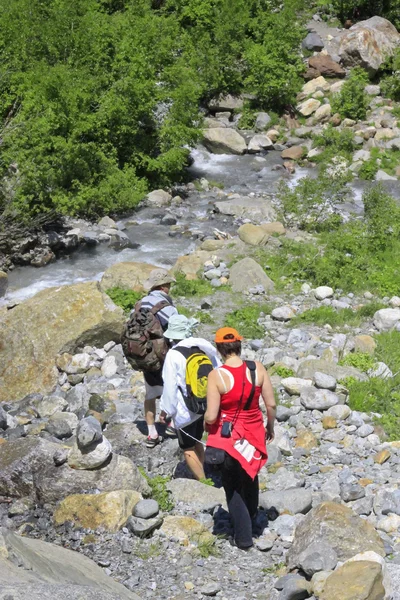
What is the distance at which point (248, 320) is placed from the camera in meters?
11.1

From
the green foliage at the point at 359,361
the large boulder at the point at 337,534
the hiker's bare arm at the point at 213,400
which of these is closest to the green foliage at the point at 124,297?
the green foliage at the point at 359,361

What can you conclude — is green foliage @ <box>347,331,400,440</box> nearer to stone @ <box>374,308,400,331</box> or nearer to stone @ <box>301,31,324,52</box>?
stone @ <box>374,308,400,331</box>

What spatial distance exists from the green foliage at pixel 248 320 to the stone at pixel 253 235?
3.14 m

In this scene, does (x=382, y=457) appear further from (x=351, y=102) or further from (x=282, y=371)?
(x=351, y=102)

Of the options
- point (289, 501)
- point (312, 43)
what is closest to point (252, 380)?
point (289, 501)

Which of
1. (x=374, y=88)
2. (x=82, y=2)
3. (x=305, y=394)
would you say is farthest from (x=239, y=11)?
(x=305, y=394)

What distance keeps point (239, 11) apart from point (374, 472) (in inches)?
885

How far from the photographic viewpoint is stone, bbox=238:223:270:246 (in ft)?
48.4

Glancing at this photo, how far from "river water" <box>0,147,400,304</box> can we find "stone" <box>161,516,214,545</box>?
848cm

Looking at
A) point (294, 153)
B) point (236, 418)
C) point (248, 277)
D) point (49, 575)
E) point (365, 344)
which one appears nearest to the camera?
point (49, 575)

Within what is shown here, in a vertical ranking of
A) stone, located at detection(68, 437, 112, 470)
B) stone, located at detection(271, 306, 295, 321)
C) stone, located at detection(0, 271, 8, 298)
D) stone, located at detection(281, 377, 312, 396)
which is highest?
stone, located at detection(68, 437, 112, 470)

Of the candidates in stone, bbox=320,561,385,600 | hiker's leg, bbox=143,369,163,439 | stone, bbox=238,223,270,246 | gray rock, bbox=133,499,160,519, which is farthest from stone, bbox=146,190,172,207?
stone, bbox=320,561,385,600

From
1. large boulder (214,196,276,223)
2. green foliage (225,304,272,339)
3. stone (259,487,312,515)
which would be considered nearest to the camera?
stone (259,487,312,515)

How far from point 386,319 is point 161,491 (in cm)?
564
